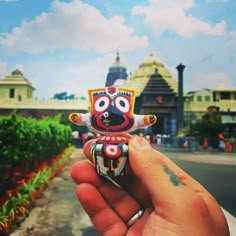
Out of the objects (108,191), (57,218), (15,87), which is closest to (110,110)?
(108,191)

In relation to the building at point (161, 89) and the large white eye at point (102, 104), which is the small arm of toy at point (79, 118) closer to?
the large white eye at point (102, 104)

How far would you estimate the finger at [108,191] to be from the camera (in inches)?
29.5

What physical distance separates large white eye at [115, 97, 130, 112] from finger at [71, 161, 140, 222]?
15 cm

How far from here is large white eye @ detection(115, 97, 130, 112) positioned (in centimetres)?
79

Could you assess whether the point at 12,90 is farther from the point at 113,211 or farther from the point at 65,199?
the point at 113,211

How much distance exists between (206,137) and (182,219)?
2.74 meters

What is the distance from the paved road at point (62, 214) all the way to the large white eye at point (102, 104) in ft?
A: 2.94

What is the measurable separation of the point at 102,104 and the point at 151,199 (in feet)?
0.79

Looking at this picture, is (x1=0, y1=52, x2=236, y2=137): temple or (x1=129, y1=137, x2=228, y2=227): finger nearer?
(x1=129, y1=137, x2=228, y2=227): finger

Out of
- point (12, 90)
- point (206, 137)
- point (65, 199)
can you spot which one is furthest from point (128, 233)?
point (206, 137)

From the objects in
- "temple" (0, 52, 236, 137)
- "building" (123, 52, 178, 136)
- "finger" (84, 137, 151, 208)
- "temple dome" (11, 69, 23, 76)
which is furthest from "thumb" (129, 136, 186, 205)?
"building" (123, 52, 178, 136)

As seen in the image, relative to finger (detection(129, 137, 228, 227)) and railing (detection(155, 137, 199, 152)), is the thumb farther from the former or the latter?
railing (detection(155, 137, 199, 152))

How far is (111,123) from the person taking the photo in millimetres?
787

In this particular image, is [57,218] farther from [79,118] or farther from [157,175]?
[157,175]
